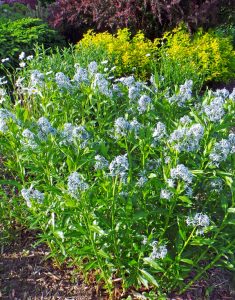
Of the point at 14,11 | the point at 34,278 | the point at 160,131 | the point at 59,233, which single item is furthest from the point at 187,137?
the point at 14,11

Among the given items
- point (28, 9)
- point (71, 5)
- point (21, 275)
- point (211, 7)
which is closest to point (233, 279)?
point (21, 275)

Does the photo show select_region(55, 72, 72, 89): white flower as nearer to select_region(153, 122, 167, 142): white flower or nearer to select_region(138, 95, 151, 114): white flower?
select_region(138, 95, 151, 114): white flower

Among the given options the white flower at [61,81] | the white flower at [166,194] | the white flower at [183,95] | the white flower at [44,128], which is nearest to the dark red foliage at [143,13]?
the white flower at [183,95]

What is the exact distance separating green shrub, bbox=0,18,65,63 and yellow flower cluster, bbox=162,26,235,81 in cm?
179

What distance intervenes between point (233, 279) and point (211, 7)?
390 centimetres

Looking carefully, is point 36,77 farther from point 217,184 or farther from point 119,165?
point 217,184

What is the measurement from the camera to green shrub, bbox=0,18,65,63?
616 cm

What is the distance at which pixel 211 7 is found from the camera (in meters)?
5.71

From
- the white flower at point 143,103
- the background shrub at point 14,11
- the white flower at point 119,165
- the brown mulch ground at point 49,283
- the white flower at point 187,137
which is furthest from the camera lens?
the background shrub at point 14,11

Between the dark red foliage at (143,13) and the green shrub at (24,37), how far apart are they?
0.88 feet

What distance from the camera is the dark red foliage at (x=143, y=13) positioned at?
5730 mm

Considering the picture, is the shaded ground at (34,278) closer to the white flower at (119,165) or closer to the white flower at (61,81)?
the white flower at (119,165)

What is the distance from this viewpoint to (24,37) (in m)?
6.37

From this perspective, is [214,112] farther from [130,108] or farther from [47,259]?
[47,259]
